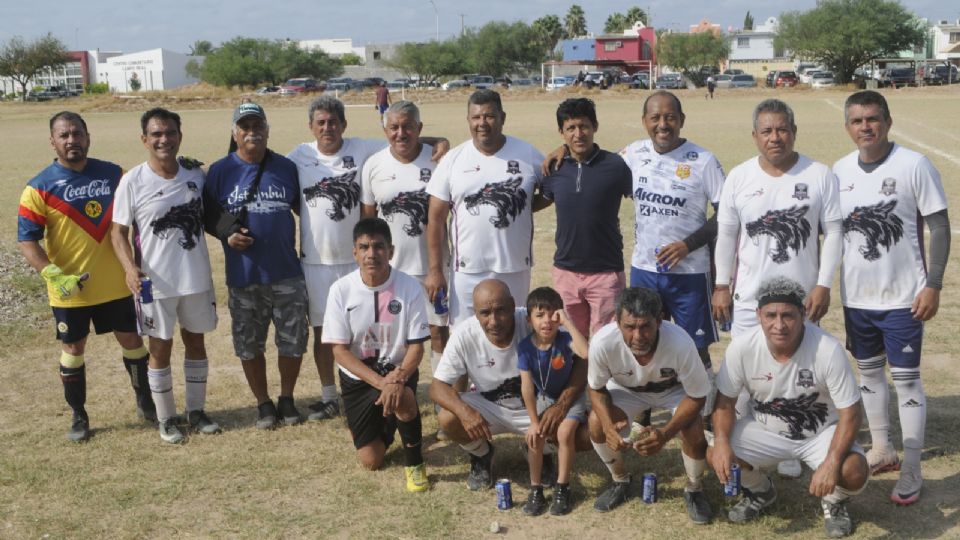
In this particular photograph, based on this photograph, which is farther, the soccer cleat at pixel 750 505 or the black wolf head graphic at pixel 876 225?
the black wolf head graphic at pixel 876 225

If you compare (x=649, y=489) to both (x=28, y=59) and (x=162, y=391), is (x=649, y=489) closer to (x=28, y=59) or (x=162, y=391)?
(x=162, y=391)

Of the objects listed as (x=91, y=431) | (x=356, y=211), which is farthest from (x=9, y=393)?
(x=356, y=211)

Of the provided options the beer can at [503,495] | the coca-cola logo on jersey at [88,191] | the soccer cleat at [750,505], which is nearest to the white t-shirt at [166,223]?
the coca-cola logo on jersey at [88,191]

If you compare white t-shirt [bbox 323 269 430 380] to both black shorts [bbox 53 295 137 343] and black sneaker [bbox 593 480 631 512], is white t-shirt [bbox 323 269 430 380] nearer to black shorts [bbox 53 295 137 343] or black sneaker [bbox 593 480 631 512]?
black sneaker [bbox 593 480 631 512]

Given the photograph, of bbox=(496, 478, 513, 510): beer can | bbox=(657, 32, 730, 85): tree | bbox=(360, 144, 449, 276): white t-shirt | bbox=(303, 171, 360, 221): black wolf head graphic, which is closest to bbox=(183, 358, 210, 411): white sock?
bbox=(303, 171, 360, 221): black wolf head graphic

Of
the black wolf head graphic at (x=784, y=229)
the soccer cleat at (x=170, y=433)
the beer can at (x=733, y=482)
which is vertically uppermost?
the black wolf head graphic at (x=784, y=229)

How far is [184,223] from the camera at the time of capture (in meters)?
6.04

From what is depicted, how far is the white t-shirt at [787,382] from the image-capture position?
15.0 ft

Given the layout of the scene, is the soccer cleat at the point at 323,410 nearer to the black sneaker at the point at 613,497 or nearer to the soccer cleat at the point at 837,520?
the black sneaker at the point at 613,497

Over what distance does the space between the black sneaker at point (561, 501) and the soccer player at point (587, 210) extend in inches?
46.2

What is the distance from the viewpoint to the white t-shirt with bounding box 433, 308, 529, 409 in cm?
524

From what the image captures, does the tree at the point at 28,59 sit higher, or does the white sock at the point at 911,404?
the tree at the point at 28,59

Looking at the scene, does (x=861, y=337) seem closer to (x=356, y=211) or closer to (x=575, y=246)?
(x=575, y=246)

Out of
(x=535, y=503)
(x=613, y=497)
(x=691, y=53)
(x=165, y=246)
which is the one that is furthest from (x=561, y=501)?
(x=691, y=53)
